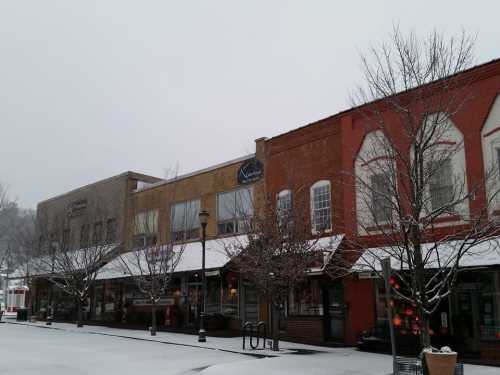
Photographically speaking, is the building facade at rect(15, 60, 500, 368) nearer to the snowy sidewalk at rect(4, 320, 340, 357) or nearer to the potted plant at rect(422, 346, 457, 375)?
the snowy sidewalk at rect(4, 320, 340, 357)

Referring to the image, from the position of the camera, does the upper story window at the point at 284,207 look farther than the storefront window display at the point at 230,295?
No

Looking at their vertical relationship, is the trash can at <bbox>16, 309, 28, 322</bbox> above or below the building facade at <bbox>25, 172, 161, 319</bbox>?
below

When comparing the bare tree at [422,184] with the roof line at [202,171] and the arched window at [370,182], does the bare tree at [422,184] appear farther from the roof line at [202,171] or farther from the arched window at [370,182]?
the roof line at [202,171]

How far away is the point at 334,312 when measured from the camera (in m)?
19.1

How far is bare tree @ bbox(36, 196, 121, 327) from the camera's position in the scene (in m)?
28.0

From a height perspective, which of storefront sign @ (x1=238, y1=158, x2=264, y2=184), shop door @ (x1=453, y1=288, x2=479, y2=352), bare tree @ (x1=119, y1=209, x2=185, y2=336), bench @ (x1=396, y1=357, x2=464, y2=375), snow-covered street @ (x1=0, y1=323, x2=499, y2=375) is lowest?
snow-covered street @ (x1=0, y1=323, x2=499, y2=375)

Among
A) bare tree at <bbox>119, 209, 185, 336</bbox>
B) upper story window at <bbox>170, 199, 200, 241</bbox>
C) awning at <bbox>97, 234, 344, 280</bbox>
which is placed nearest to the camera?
awning at <bbox>97, 234, 344, 280</bbox>

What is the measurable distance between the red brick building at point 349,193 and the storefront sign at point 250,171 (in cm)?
50

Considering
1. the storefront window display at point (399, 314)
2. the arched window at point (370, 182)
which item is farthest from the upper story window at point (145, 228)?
the storefront window display at point (399, 314)

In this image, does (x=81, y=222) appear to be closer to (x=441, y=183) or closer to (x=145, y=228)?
(x=145, y=228)

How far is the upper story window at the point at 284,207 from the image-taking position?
56.3ft

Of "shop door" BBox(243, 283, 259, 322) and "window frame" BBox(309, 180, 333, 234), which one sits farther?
"shop door" BBox(243, 283, 259, 322)

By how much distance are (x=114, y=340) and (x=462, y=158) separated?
13.5 metres

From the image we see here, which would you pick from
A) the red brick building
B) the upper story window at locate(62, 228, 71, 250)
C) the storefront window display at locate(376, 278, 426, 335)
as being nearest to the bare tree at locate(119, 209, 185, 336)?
the upper story window at locate(62, 228, 71, 250)
